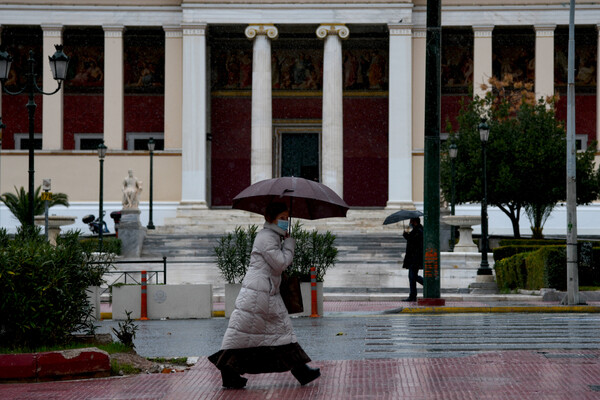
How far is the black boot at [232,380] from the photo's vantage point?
32.0 feet

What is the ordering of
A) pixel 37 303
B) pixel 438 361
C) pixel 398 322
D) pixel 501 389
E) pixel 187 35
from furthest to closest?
pixel 187 35
pixel 398 322
pixel 438 361
pixel 37 303
pixel 501 389

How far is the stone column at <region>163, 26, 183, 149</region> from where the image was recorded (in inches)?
1789

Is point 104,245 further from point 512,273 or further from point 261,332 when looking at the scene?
point 261,332

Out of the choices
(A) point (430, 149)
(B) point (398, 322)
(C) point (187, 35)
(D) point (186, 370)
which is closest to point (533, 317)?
(B) point (398, 322)

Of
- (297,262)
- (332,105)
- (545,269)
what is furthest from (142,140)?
(297,262)

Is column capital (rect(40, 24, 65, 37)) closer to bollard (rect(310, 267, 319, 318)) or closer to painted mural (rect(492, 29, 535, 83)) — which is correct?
painted mural (rect(492, 29, 535, 83))

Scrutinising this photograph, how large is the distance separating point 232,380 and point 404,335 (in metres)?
5.23

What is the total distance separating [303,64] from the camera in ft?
160

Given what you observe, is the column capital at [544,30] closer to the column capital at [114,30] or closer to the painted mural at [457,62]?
the painted mural at [457,62]

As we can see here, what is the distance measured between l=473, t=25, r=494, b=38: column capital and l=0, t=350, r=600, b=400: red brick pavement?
115ft

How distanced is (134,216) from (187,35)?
11768mm

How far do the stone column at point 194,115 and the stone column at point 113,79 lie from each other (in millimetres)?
2914

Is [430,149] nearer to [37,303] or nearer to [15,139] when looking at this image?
[37,303]

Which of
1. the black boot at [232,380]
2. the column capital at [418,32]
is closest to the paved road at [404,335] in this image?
the black boot at [232,380]
